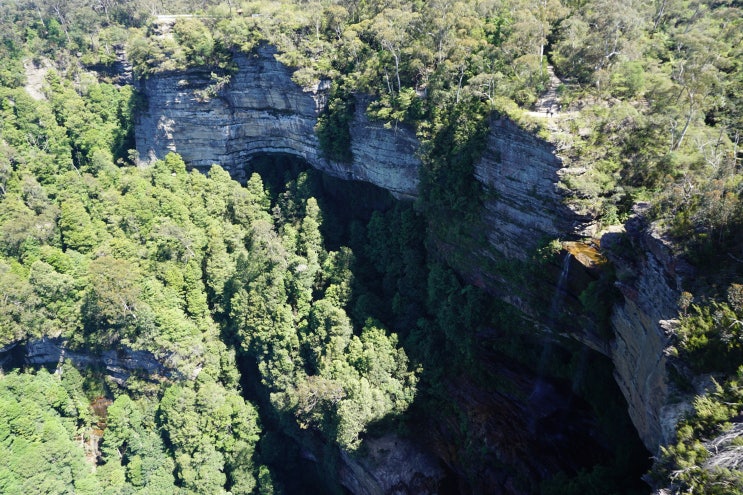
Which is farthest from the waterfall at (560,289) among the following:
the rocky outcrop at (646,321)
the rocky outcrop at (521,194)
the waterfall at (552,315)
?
the rocky outcrop at (646,321)

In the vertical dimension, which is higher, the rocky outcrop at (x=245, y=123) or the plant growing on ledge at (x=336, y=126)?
the rocky outcrop at (x=245, y=123)

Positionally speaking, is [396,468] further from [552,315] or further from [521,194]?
[521,194]

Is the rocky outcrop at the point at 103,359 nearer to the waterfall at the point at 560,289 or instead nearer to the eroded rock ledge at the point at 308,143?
the eroded rock ledge at the point at 308,143

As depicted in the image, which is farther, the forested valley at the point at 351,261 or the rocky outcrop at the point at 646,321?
the forested valley at the point at 351,261

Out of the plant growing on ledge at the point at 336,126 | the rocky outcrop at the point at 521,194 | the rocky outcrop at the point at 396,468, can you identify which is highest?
the plant growing on ledge at the point at 336,126

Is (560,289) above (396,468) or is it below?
above

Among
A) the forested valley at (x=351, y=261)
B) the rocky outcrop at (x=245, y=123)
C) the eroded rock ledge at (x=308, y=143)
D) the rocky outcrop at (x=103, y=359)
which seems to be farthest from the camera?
the rocky outcrop at (x=245, y=123)

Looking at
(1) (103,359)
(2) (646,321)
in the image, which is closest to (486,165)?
(2) (646,321)
